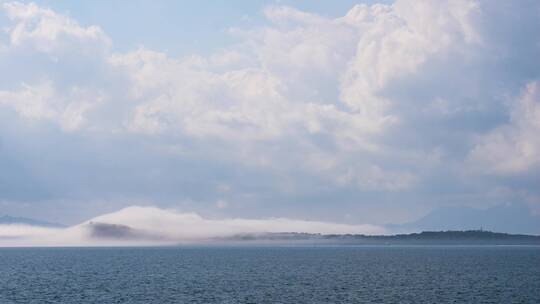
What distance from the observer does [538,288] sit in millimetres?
169125

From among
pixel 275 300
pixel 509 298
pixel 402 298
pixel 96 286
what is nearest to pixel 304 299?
pixel 275 300

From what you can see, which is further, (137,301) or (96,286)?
(96,286)

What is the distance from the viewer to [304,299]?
140500mm

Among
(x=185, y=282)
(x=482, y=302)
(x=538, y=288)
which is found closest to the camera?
(x=482, y=302)

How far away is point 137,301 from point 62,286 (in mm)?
45076

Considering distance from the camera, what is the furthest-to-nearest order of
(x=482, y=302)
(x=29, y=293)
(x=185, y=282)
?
(x=185, y=282) → (x=29, y=293) → (x=482, y=302)

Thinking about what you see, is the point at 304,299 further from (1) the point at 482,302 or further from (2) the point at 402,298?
(1) the point at 482,302

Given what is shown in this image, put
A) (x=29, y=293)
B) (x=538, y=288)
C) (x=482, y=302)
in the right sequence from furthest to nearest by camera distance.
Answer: (x=538, y=288), (x=29, y=293), (x=482, y=302)

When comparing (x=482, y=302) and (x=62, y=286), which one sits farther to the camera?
(x=62, y=286)

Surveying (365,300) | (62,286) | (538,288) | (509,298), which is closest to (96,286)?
(62,286)

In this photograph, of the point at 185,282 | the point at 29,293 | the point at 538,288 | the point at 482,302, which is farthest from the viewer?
the point at 185,282

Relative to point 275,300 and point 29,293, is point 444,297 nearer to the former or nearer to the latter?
point 275,300

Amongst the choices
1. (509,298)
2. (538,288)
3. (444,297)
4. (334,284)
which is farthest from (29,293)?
(538,288)

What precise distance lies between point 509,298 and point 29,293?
11461 centimetres
